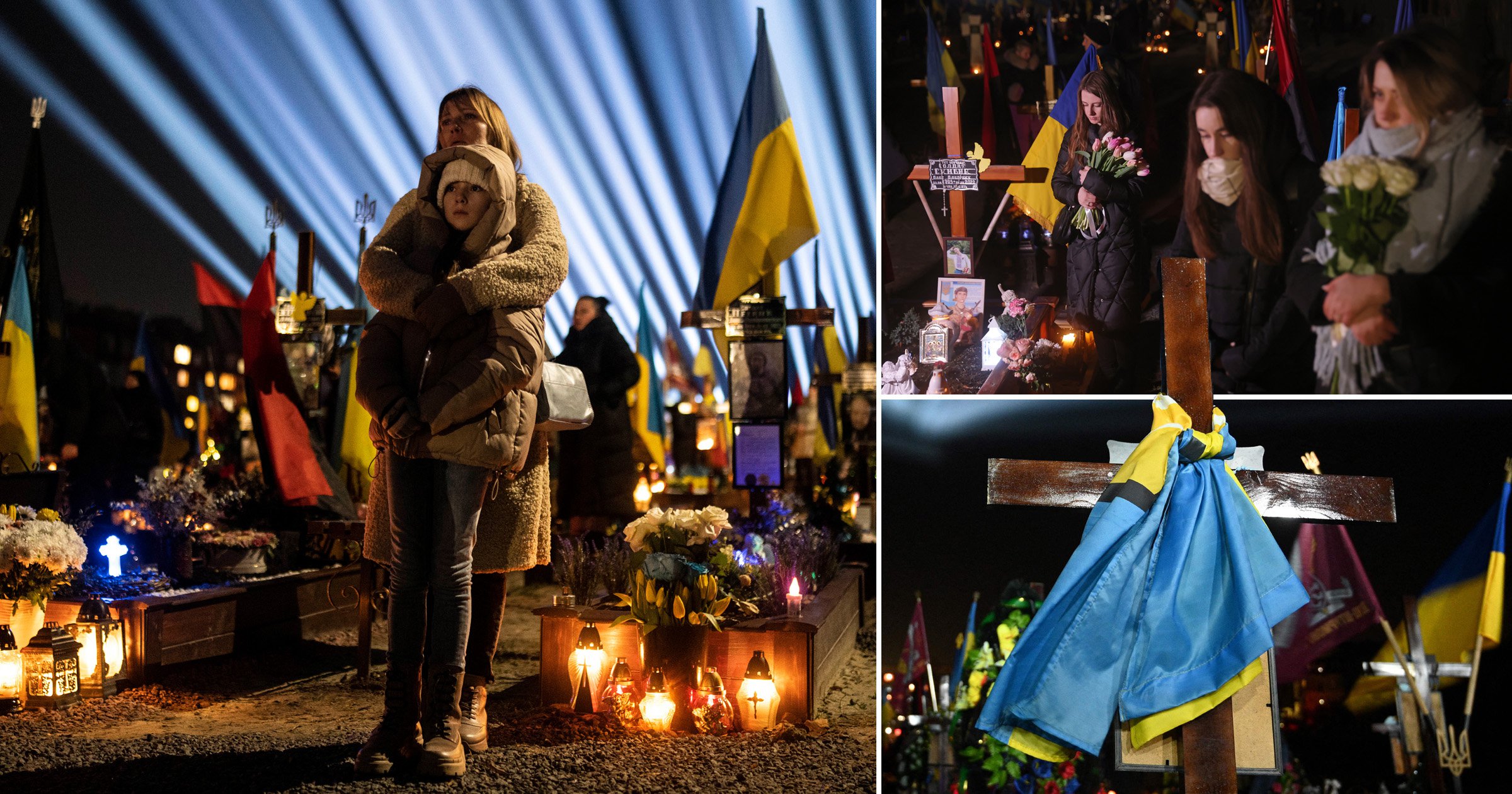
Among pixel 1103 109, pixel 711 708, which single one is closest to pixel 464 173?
pixel 1103 109

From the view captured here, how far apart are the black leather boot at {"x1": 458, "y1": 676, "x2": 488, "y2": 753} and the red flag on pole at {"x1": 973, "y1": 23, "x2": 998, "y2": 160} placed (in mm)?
1567

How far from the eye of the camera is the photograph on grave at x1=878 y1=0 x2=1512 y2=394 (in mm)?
2867

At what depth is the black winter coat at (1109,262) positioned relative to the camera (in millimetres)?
2936

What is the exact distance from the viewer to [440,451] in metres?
3.08

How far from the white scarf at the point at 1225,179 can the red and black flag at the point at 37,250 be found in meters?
7.14

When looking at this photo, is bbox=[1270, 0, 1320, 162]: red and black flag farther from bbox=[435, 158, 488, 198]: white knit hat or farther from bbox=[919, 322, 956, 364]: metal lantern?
bbox=[435, 158, 488, 198]: white knit hat

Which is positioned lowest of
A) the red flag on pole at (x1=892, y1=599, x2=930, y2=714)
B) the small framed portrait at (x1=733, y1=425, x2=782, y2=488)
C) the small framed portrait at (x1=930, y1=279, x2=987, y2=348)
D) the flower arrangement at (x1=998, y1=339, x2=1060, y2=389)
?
the red flag on pole at (x1=892, y1=599, x2=930, y2=714)

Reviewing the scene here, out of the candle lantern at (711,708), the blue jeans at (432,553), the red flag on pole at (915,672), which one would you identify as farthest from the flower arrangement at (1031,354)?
the candle lantern at (711,708)

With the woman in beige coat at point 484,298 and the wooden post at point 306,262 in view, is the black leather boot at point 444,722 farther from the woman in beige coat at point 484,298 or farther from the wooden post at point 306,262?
the wooden post at point 306,262

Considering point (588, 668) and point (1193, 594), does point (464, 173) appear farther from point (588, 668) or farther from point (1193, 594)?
point (1193, 594)

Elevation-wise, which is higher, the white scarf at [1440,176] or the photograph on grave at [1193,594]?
the white scarf at [1440,176]

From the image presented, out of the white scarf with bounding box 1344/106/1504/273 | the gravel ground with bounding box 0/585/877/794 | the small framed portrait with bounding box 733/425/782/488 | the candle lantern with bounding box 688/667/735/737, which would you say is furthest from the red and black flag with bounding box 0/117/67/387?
the white scarf with bounding box 1344/106/1504/273

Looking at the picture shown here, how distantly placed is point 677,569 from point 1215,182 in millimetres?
2262

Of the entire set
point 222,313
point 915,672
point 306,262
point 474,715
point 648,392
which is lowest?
point 474,715
